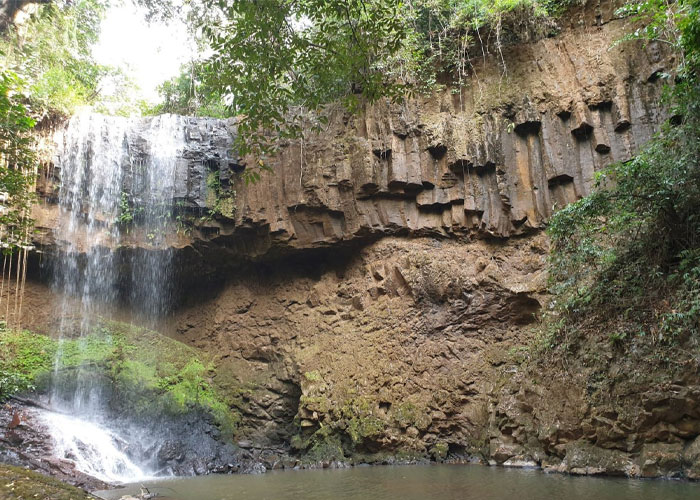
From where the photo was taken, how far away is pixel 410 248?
13.3m

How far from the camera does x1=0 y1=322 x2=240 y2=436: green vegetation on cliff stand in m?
12.0

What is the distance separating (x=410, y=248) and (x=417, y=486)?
685cm

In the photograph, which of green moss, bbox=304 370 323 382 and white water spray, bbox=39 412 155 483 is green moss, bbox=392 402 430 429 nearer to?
green moss, bbox=304 370 323 382

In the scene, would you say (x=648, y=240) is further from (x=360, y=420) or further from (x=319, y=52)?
(x=360, y=420)

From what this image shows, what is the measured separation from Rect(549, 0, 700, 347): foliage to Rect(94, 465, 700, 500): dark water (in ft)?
7.43

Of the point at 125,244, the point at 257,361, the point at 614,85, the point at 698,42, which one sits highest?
the point at 614,85

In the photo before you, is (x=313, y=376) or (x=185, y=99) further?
(x=185, y=99)

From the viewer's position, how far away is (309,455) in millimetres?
11062

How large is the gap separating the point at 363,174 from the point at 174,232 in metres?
5.57

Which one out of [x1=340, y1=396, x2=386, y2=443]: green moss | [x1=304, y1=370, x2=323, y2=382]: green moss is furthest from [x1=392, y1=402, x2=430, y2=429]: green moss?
[x1=304, y1=370, x2=323, y2=382]: green moss

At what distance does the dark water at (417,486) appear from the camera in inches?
238

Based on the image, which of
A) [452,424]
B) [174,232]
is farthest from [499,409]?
[174,232]

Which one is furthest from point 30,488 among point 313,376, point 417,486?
point 313,376

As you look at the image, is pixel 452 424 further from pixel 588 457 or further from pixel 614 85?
pixel 614 85
